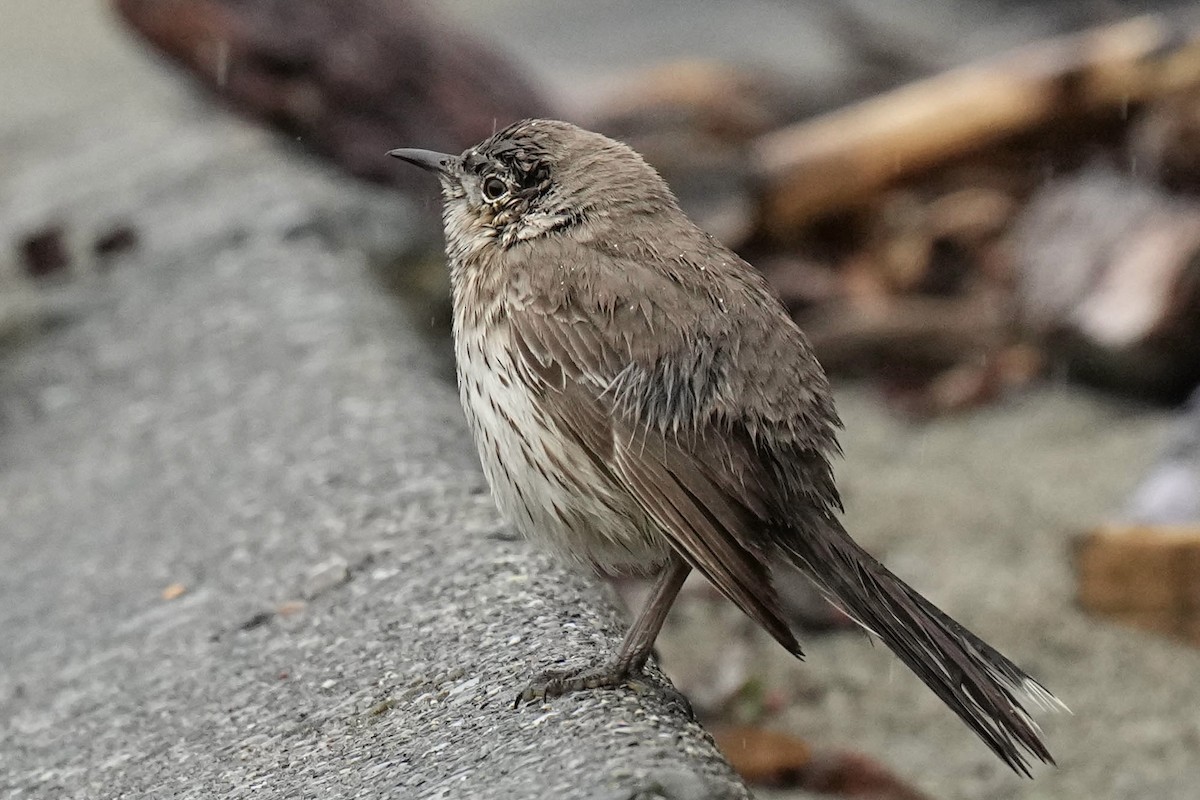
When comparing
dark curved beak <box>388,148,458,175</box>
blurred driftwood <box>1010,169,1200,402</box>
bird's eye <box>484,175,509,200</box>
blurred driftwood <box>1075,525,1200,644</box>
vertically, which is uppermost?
dark curved beak <box>388,148,458,175</box>

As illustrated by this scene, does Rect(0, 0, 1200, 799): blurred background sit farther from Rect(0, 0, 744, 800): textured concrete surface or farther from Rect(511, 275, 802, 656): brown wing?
Rect(511, 275, 802, 656): brown wing

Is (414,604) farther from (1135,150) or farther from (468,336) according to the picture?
(1135,150)

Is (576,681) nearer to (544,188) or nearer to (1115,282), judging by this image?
(544,188)

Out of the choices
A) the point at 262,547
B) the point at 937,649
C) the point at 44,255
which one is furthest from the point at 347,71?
the point at 937,649

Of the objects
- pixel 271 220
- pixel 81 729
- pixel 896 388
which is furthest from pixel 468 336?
pixel 896 388

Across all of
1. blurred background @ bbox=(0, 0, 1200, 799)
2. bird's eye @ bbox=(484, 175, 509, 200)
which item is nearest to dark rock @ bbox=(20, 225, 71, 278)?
blurred background @ bbox=(0, 0, 1200, 799)

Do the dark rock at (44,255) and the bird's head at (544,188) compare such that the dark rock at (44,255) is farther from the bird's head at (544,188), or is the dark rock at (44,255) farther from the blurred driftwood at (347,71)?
the bird's head at (544,188)

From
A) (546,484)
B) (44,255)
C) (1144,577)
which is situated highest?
(44,255)
